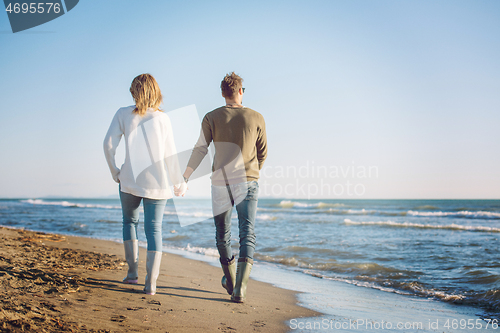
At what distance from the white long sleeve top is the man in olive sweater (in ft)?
0.64

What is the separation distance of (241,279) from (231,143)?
3.58 ft

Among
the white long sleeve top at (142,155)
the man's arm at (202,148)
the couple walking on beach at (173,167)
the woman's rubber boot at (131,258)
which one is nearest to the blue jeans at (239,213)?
the couple walking on beach at (173,167)

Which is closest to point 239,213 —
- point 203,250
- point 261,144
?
point 261,144

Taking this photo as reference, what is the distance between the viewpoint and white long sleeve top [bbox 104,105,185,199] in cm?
258

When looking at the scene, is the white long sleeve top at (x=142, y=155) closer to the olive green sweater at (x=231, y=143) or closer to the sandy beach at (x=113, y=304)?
the olive green sweater at (x=231, y=143)

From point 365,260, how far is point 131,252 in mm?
4385

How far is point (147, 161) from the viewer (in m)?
2.60

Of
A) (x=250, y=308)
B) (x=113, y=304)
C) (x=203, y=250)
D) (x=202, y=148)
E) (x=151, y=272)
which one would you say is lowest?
(x=203, y=250)

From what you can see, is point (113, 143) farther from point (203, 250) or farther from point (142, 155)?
point (203, 250)

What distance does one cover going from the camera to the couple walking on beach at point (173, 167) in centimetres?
260

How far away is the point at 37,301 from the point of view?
200 cm

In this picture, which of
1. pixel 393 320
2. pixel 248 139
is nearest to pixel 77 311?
pixel 248 139

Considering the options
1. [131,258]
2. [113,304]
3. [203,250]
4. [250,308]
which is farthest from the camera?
[203,250]

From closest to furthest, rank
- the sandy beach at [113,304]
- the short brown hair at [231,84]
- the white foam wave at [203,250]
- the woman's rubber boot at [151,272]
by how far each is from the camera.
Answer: the sandy beach at [113,304] < the woman's rubber boot at [151,272] < the short brown hair at [231,84] < the white foam wave at [203,250]
